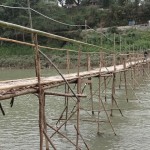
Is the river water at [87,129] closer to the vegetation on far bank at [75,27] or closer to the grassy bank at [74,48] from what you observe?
the vegetation on far bank at [75,27]

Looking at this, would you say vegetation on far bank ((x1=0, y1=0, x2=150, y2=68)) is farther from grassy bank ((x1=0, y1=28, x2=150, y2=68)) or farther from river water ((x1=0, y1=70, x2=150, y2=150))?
river water ((x1=0, y1=70, x2=150, y2=150))

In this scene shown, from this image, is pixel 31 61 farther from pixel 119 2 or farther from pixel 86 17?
pixel 119 2

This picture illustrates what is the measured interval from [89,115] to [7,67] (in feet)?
87.1

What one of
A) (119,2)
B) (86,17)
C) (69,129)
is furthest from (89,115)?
(119,2)

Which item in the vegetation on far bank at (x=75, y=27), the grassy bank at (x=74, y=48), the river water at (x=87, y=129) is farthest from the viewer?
the vegetation on far bank at (x=75, y=27)

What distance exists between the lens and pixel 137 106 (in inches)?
607

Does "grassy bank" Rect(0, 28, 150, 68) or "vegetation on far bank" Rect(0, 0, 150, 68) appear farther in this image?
"vegetation on far bank" Rect(0, 0, 150, 68)

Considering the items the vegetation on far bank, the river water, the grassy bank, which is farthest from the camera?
the vegetation on far bank

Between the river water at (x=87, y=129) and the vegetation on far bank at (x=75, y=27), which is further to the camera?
the vegetation on far bank at (x=75, y=27)

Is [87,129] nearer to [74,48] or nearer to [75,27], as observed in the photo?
[74,48]

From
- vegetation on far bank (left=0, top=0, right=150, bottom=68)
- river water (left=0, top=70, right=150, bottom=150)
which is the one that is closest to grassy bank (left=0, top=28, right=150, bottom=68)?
vegetation on far bank (left=0, top=0, right=150, bottom=68)

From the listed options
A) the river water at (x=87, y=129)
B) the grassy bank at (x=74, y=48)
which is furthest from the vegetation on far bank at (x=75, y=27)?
the river water at (x=87, y=129)

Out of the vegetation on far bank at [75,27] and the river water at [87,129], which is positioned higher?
the vegetation on far bank at [75,27]

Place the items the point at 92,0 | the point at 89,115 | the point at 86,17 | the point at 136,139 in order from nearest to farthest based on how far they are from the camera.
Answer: the point at 136,139, the point at 89,115, the point at 86,17, the point at 92,0
